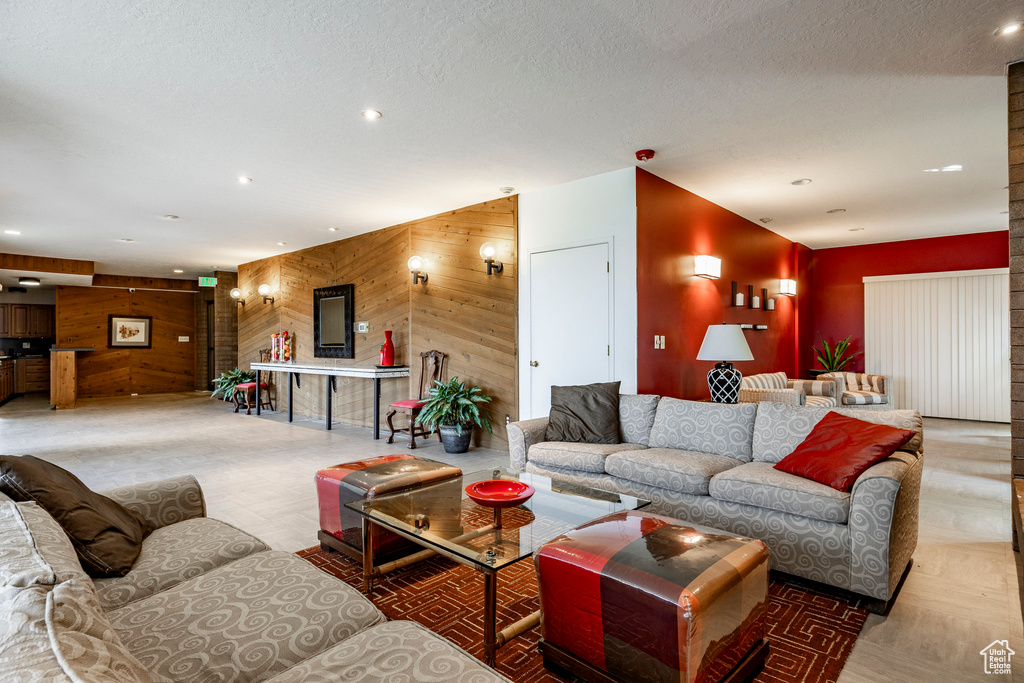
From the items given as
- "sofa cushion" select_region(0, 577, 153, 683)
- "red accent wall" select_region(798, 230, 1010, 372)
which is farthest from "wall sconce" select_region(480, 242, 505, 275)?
"red accent wall" select_region(798, 230, 1010, 372)

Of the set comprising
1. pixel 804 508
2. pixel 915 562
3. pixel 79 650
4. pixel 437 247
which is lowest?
pixel 915 562

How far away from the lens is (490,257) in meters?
5.43

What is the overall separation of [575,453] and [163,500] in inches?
89.3

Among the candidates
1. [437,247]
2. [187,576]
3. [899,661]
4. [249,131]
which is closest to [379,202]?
[437,247]

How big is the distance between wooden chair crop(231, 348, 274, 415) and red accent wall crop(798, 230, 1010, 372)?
8.83 meters

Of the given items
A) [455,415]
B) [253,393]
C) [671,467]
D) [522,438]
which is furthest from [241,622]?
[253,393]

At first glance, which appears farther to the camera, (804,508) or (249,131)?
(249,131)

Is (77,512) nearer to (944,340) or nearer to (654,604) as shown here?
(654,604)

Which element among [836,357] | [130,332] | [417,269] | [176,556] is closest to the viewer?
[176,556]

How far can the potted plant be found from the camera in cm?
538

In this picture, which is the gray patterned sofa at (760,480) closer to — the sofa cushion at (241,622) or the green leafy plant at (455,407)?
the green leafy plant at (455,407)

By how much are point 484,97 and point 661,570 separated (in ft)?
8.98

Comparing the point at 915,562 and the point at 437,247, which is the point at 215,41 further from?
the point at 915,562

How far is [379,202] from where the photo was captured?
5578 millimetres
